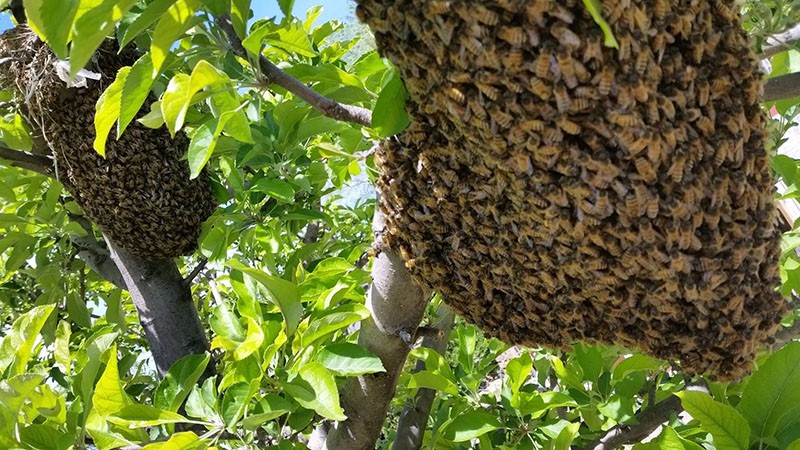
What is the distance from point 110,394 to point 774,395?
3.55ft

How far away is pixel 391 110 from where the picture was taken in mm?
795

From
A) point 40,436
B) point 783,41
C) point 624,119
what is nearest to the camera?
point 624,119

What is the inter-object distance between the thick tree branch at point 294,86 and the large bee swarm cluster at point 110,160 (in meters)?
0.81

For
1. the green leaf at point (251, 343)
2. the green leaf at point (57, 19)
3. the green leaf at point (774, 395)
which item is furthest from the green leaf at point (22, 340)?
the green leaf at point (774, 395)

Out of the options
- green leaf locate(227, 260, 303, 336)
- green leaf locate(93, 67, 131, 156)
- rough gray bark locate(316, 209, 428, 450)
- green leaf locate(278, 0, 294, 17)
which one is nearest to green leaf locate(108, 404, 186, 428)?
green leaf locate(227, 260, 303, 336)

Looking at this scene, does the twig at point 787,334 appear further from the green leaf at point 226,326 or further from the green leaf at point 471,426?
the green leaf at point 226,326

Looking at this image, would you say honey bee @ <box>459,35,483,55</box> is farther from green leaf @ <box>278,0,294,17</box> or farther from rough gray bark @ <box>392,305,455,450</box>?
rough gray bark @ <box>392,305,455,450</box>

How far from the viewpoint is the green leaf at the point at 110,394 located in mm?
1114

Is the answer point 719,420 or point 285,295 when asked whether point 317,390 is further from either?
point 719,420

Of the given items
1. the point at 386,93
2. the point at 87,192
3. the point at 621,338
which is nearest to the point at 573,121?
the point at 386,93

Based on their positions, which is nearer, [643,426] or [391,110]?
[391,110]

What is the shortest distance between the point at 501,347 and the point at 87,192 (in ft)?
4.02

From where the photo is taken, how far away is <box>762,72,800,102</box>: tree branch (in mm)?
983

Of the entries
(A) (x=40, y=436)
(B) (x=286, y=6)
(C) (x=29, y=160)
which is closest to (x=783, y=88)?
(B) (x=286, y=6)
